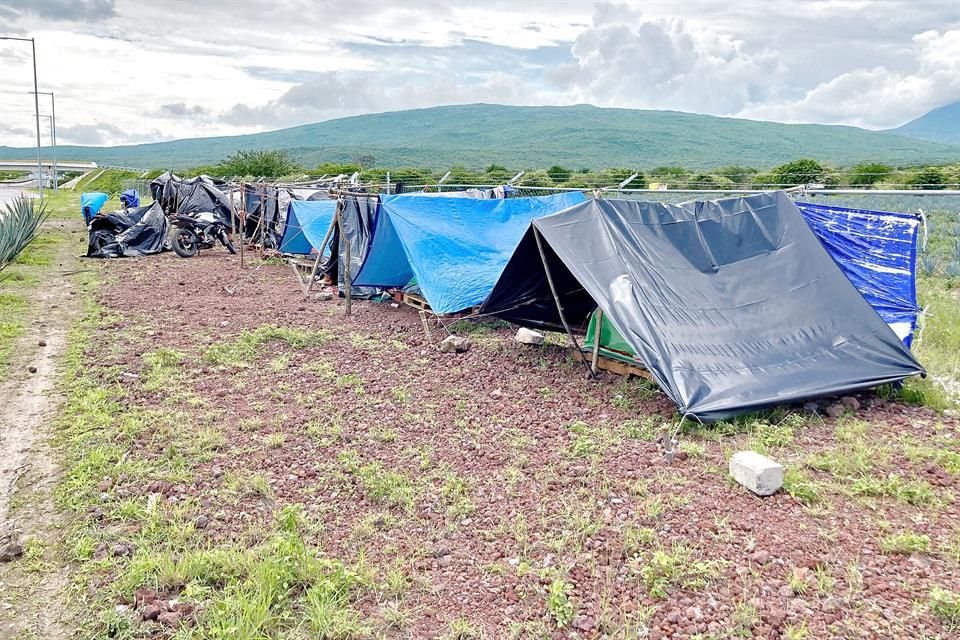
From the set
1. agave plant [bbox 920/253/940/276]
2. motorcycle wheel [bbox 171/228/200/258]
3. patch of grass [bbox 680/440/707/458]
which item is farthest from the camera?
motorcycle wheel [bbox 171/228/200/258]

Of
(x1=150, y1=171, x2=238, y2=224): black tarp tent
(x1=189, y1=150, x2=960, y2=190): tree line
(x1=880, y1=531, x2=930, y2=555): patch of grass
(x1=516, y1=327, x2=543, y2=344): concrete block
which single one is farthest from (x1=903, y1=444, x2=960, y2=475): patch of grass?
(x1=150, y1=171, x2=238, y2=224): black tarp tent

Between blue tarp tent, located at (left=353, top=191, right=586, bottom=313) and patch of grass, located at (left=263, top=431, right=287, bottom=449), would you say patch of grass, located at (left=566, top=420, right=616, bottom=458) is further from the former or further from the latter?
blue tarp tent, located at (left=353, top=191, right=586, bottom=313)

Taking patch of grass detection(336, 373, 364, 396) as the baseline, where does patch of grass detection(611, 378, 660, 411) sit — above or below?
above

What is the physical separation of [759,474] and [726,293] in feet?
7.26

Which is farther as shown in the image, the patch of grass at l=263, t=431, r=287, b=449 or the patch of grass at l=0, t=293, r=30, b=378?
the patch of grass at l=0, t=293, r=30, b=378

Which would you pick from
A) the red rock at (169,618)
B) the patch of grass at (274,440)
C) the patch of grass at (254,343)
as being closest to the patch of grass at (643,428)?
the patch of grass at (274,440)

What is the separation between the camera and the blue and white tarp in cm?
608

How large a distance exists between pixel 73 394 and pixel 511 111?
19121cm

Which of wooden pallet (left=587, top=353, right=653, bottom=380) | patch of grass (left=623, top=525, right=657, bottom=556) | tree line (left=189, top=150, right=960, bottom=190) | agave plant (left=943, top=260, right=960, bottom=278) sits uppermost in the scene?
tree line (left=189, top=150, right=960, bottom=190)

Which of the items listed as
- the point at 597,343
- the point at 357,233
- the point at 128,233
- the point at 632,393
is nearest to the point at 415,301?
the point at 357,233

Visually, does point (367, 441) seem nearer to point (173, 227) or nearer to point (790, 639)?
point (790, 639)

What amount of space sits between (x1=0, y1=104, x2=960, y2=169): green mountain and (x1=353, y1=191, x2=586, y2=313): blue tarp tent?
2592 inches

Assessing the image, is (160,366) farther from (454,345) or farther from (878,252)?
(878,252)

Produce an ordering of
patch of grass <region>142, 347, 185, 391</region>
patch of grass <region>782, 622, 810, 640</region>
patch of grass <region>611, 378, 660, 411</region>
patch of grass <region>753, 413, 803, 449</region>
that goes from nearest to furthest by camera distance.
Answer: patch of grass <region>782, 622, 810, 640</region>, patch of grass <region>753, 413, 803, 449</region>, patch of grass <region>611, 378, 660, 411</region>, patch of grass <region>142, 347, 185, 391</region>
